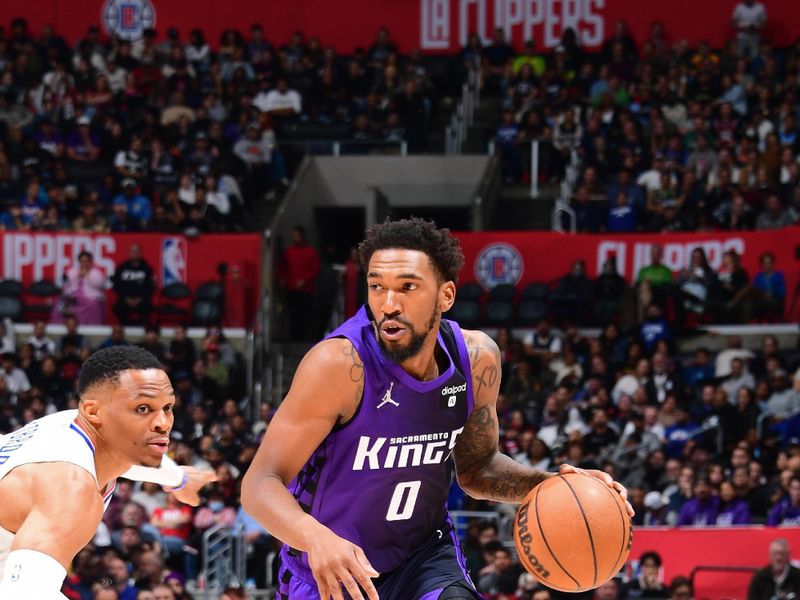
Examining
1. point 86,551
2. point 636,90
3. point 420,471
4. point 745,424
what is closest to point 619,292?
point 745,424

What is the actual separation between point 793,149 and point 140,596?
12128mm

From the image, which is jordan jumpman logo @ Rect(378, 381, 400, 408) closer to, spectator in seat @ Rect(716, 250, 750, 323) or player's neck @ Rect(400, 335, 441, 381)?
player's neck @ Rect(400, 335, 441, 381)

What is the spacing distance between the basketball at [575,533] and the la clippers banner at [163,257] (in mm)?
13503

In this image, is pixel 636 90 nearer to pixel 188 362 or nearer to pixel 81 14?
pixel 188 362

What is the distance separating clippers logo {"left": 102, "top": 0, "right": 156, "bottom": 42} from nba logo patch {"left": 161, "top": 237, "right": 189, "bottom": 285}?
8.64 metres

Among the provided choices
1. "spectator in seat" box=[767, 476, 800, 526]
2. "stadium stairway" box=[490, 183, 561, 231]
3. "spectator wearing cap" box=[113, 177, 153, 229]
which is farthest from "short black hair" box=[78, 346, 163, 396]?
"stadium stairway" box=[490, 183, 561, 231]

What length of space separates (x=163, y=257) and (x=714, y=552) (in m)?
9.45

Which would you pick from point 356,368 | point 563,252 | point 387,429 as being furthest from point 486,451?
point 563,252

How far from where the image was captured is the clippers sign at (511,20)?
25.9 m

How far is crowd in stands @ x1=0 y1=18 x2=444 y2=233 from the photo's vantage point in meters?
20.5

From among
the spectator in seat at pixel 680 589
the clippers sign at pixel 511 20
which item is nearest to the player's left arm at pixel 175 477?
the spectator in seat at pixel 680 589

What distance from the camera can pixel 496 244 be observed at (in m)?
19.0

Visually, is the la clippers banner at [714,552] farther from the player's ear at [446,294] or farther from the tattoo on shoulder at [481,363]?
the player's ear at [446,294]

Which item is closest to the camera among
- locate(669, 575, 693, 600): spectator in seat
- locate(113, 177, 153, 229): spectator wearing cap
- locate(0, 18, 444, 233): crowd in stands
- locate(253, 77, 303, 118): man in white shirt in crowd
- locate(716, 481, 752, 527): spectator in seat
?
locate(669, 575, 693, 600): spectator in seat
